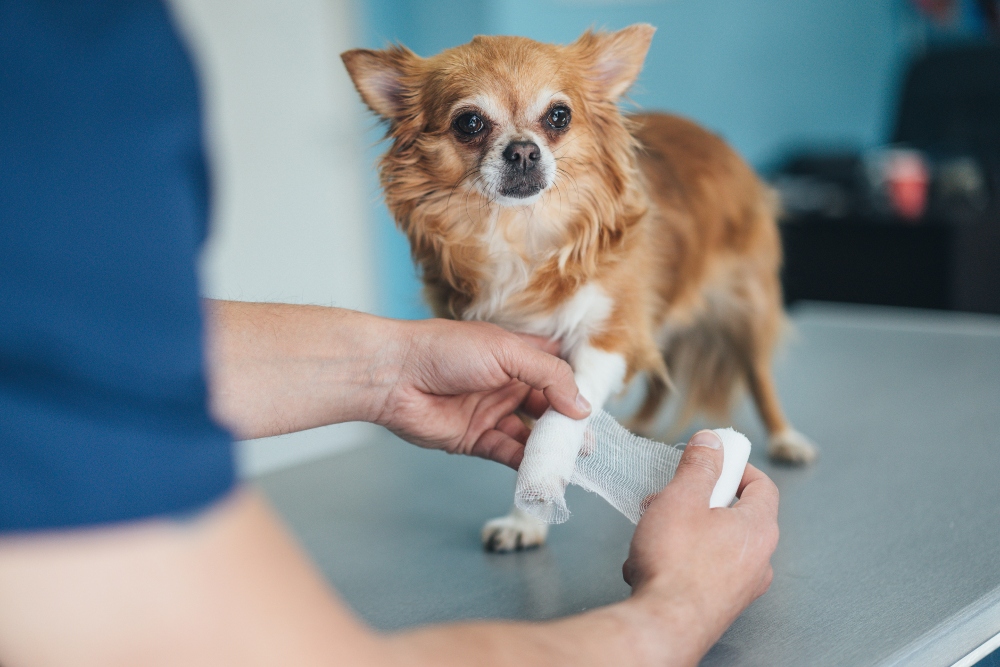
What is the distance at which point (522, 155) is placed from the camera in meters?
1.09

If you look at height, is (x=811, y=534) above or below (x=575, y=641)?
below

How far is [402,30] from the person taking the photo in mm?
3385

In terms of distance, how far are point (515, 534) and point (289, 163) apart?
2.61 metres

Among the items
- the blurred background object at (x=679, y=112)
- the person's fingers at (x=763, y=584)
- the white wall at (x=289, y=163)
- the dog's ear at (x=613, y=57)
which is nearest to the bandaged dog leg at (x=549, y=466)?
the person's fingers at (x=763, y=584)

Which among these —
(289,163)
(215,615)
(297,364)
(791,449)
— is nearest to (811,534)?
(791,449)

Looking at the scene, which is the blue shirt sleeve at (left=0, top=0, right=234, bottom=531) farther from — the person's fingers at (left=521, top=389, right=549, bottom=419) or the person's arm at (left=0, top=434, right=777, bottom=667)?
the person's fingers at (left=521, top=389, right=549, bottom=419)

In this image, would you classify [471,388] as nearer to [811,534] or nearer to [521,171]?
[521,171]

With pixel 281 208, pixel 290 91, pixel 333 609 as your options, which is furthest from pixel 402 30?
pixel 333 609

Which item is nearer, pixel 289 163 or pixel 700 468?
pixel 700 468

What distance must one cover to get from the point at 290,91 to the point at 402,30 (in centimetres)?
50

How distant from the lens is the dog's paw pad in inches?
40.7

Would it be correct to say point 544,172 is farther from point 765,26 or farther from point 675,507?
point 765,26

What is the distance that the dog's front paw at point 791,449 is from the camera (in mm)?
1269

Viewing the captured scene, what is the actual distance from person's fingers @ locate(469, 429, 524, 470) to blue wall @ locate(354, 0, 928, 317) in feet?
5.99
